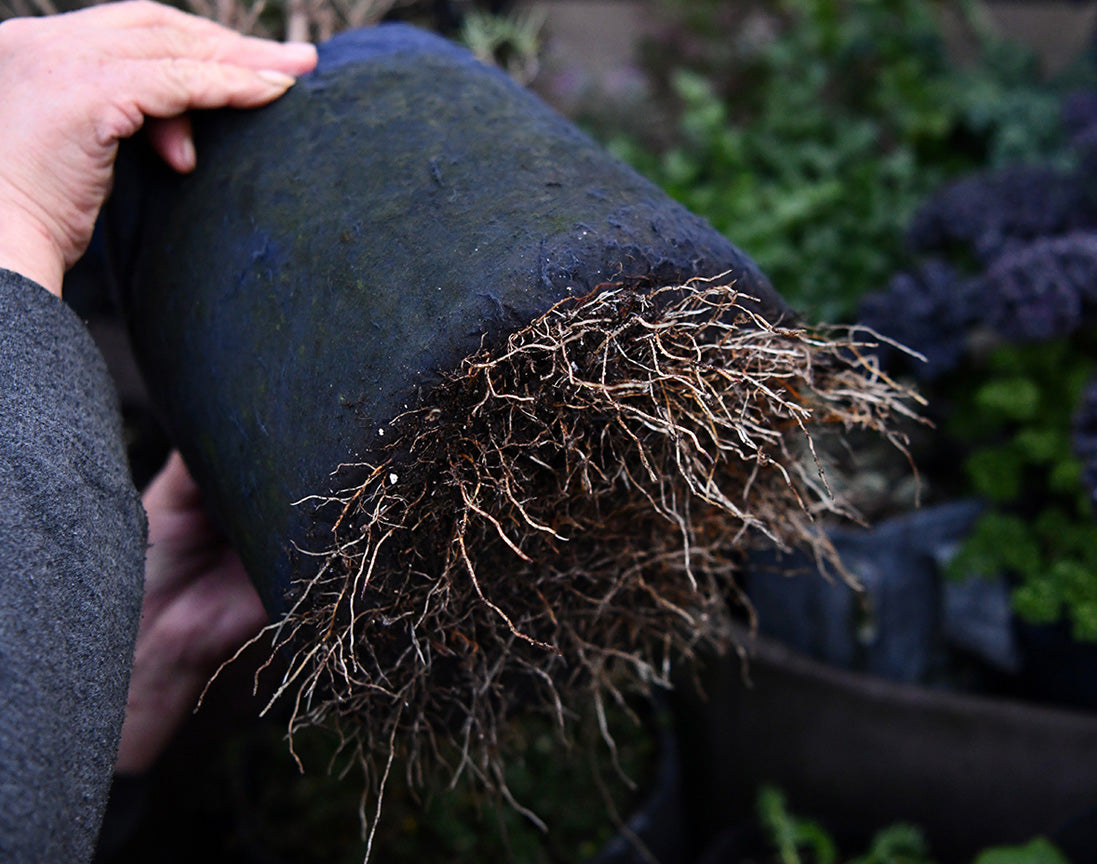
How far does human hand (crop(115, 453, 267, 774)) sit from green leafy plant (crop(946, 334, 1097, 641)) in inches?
44.3

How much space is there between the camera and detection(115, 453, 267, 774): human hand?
1.07 metres

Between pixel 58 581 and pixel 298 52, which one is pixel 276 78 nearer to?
pixel 298 52

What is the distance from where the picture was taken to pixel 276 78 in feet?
2.79

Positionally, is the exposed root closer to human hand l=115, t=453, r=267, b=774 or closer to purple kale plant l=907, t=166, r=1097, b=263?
human hand l=115, t=453, r=267, b=774

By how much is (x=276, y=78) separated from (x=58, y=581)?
538mm

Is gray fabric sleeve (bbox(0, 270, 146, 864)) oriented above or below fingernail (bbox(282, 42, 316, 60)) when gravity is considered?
below

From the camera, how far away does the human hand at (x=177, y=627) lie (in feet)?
3.51

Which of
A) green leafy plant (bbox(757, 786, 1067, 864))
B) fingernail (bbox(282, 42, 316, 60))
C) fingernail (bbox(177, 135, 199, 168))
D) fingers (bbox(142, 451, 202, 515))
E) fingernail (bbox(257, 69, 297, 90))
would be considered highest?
fingernail (bbox(282, 42, 316, 60))

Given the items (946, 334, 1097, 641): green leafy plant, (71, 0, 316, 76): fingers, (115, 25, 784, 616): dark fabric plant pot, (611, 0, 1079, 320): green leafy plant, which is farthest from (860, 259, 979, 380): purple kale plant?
(71, 0, 316, 76): fingers

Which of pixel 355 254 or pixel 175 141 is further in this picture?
pixel 175 141

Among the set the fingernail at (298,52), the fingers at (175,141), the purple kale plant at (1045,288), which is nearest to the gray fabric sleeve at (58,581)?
the fingers at (175,141)

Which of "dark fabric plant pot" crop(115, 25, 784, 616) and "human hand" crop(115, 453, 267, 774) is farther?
"human hand" crop(115, 453, 267, 774)

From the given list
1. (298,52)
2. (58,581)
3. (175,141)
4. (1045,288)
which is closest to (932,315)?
(1045,288)

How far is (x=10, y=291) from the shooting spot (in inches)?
27.3
